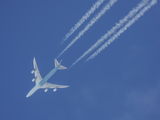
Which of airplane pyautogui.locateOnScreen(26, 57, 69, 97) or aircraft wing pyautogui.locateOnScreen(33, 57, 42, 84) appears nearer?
airplane pyautogui.locateOnScreen(26, 57, 69, 97)

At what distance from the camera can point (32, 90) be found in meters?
43.2

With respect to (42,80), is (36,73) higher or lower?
higher

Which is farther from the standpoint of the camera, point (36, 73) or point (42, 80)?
point (36, 73)

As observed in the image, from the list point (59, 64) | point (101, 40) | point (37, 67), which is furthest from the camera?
point (37, 67)

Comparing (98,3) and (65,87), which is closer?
(98,3)

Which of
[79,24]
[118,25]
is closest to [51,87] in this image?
[79,24]

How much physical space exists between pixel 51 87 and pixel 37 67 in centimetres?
467

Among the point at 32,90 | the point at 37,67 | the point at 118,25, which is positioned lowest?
the point at 118,25

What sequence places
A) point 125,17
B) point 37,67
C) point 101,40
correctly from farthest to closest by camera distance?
1. point 37,67
2. point 101,40
3. point 125,17

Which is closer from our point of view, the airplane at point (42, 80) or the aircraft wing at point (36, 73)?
the airplane at point (42, 80)

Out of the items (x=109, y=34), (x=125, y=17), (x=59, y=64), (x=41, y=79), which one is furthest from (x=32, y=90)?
(x=125, y=17)

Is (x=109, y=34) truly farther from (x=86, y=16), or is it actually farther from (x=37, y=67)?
(x=37, y=67)

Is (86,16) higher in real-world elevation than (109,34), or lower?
higher

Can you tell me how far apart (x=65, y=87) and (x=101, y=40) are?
13.7 meters
